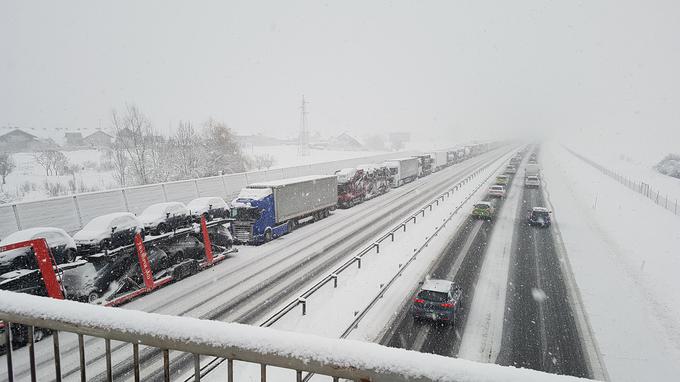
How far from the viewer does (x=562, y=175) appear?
65938 millimetres

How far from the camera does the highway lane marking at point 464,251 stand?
63.1 ft

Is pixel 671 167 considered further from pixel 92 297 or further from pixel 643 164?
pixel 92 297

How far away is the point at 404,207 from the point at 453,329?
2490cm

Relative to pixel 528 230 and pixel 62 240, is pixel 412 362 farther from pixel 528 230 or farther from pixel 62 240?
pixel 528 230

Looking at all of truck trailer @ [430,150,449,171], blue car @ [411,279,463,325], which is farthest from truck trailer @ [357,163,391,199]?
blue car @ [411,279,463,325]

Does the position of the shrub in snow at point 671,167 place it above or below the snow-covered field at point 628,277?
above

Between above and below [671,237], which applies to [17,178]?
above

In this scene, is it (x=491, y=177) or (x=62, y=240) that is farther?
(x=491, y=177)

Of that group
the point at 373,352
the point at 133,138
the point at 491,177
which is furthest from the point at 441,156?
the point at 373,352

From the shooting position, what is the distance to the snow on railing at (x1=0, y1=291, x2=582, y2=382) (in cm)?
213

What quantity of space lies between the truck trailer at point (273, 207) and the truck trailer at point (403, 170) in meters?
21.0

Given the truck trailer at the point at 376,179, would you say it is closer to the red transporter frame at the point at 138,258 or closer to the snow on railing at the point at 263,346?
the red transporter frame at the point at 138,258

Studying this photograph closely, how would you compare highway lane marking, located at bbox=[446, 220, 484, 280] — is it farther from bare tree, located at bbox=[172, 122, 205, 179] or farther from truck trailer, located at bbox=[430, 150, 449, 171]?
truck trailer, located at bbox=[430, 150, 449, 171]

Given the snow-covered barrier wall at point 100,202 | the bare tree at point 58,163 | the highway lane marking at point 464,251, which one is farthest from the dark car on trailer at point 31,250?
the bare tree at point 58,163
